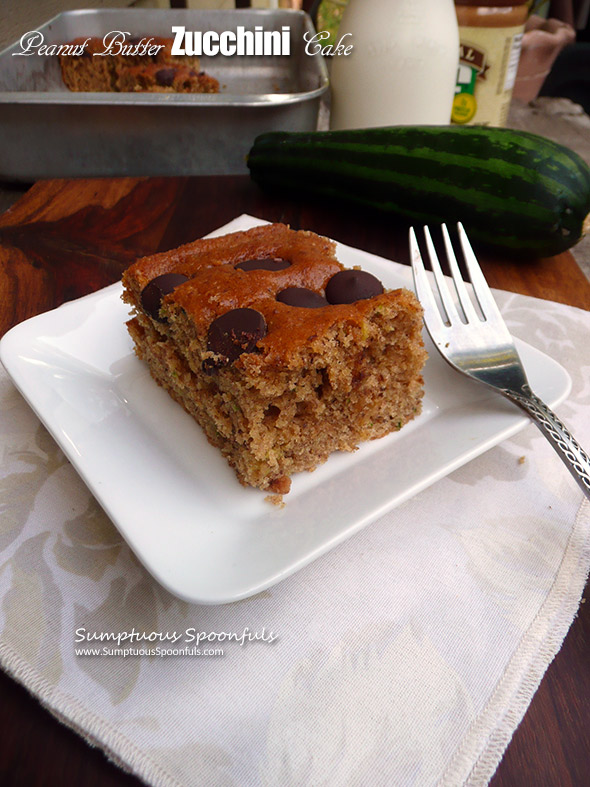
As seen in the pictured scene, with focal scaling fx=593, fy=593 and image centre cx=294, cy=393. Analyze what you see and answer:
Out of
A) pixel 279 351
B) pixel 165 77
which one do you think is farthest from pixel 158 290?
pixel 165 77

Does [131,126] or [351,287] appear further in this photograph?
[131,126]

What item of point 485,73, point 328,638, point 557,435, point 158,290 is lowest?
point 328,638

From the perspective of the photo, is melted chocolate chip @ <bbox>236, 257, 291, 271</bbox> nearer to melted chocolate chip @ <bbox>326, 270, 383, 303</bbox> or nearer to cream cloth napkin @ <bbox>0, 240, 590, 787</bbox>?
melted chocolate chip @ <bbox>326, 270, 383, 303</bbox>

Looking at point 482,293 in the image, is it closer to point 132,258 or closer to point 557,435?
point 557,435

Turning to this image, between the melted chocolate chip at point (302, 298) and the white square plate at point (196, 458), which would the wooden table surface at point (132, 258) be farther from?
the melted chocolate chip at point (302, 298)

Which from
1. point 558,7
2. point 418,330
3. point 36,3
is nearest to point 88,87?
point 36,3

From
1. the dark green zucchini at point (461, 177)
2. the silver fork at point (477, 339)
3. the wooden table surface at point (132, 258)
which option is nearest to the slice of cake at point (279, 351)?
the silver fork at point (477, 339)
